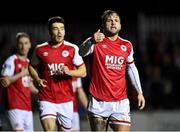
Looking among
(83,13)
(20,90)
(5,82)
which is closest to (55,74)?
(5,82)

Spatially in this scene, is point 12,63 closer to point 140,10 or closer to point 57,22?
point 57,22

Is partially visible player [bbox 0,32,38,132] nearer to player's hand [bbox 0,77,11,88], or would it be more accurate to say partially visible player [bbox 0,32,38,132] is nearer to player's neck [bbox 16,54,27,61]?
player's neck [bbox 16,54,27,61]

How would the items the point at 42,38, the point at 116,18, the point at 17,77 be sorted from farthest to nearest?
1. the point at 42,38
2. the point at 17,77
3. the point at 116,18

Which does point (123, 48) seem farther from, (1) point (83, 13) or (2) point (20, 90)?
(1) point (83, 13)

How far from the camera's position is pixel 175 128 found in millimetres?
16938

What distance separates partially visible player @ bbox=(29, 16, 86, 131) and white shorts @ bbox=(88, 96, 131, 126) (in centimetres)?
80

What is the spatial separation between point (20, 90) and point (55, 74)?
212 cm

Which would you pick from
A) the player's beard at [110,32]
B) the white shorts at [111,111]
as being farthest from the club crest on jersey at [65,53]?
the white shorts at [111,111]

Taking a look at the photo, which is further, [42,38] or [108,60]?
[42,38]

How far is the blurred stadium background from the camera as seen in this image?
18.0m

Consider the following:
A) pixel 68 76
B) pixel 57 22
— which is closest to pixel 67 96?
pixel 68 76

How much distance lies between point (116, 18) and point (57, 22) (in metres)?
1.15

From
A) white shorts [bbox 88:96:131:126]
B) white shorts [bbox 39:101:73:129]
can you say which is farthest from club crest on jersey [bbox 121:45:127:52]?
white shorts [bbox 39:101:73:129]

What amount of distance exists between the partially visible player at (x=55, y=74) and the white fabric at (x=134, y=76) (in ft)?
2.83
